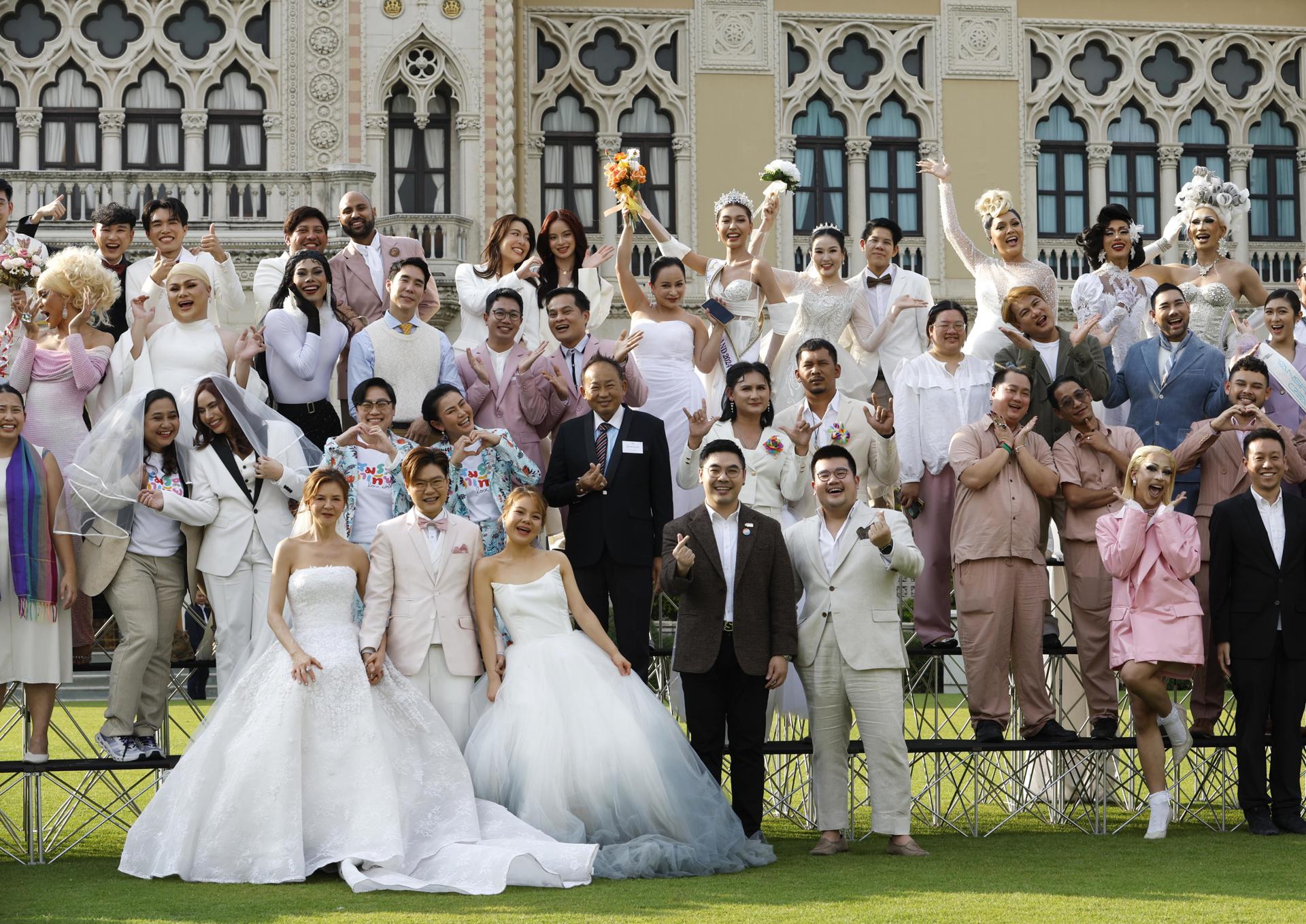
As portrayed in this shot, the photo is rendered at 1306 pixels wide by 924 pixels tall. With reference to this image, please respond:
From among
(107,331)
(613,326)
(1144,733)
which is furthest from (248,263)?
(1144,733)

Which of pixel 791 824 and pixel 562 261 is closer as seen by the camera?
pixel 791 824

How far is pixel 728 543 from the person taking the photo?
8508 mm

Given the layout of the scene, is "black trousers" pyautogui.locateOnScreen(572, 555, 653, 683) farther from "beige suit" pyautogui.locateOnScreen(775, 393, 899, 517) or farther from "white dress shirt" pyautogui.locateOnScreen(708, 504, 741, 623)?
"beige suit" pyautogui.locateOnScreen(775, 393, 899, 517)

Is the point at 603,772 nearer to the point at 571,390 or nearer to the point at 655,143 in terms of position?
the point at 571,390

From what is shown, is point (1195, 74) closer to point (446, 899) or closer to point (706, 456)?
point (706, 456)

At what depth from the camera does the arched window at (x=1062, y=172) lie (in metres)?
25.3

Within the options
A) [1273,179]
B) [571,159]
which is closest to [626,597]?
[571,159]

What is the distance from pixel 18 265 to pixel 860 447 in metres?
4.78

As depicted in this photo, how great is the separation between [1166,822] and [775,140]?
1687 cm

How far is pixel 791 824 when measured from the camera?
973 centimetres

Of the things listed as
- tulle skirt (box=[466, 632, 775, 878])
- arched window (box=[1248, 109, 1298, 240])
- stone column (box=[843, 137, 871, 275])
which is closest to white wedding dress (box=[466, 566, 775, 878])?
tulle skirt (box=[466, 632, 775, 878])

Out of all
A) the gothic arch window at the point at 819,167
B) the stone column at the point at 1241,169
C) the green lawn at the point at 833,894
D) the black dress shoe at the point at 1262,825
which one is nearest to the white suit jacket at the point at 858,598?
the green lawn at the point at 833,894

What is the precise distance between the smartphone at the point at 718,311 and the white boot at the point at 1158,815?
12.6 ft

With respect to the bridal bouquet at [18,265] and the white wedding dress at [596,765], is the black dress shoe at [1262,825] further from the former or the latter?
the bridal bouquet at [18,265]
